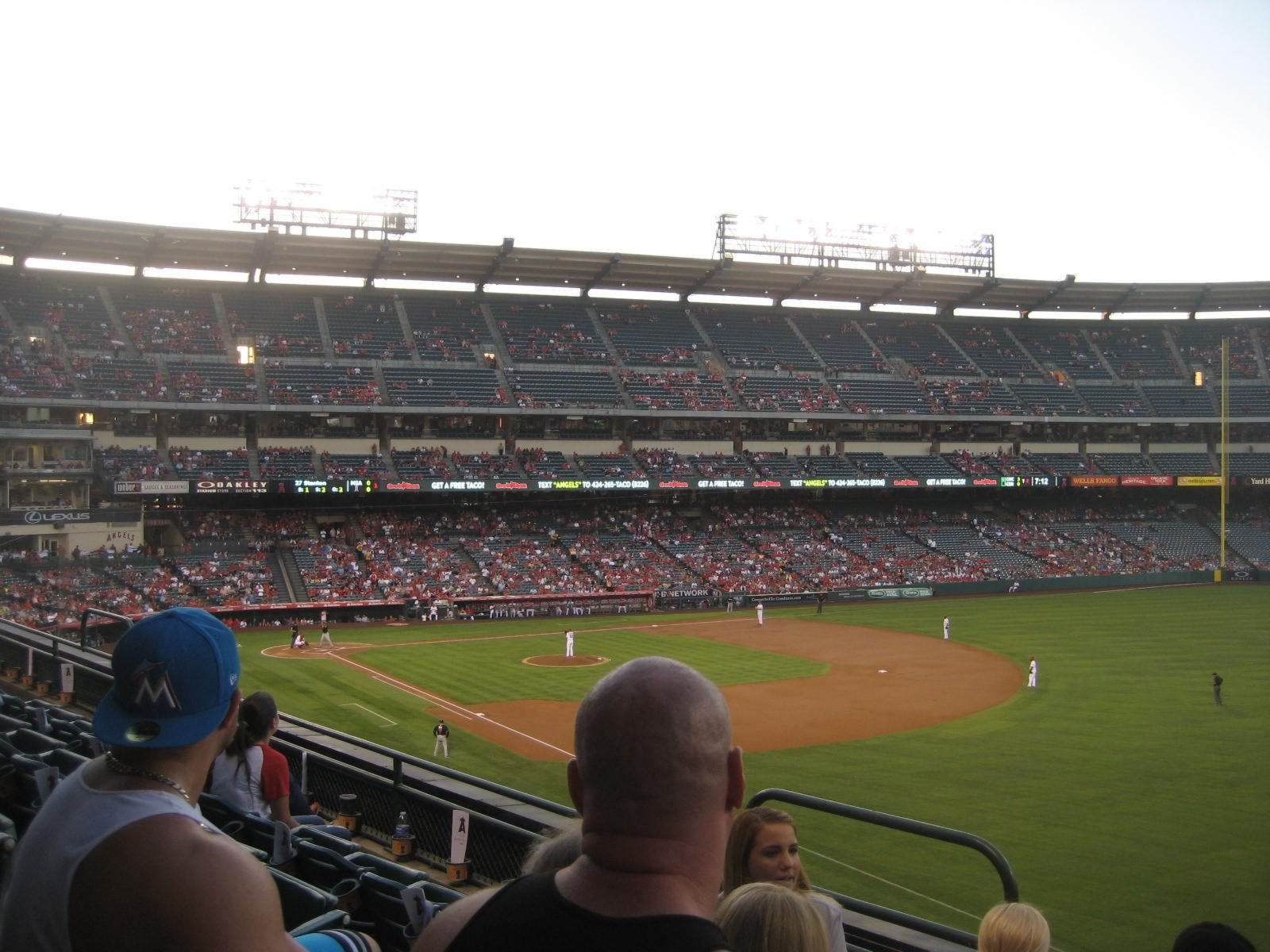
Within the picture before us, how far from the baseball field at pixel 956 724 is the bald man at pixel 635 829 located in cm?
1426


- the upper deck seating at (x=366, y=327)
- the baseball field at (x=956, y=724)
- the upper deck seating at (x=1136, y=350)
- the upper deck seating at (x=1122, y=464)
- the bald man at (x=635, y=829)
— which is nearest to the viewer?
the bald man at (x=635, y=829)

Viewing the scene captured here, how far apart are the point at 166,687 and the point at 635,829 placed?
153cm

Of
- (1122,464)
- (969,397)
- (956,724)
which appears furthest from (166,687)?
(1122,464)

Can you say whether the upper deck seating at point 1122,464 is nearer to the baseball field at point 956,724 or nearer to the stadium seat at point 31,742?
the baseball field at point 956,724

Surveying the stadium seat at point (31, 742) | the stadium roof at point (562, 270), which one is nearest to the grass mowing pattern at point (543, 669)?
the stadium seat at point (31, 742)

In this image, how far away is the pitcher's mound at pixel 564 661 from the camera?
38.5m

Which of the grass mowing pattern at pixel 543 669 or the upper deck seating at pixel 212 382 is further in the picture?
the upper deck seating at pixel 212 382

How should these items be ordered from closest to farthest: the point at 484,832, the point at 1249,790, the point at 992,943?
1. the point at 992,943
2. the point at 484,832
3. the point at 1249,790

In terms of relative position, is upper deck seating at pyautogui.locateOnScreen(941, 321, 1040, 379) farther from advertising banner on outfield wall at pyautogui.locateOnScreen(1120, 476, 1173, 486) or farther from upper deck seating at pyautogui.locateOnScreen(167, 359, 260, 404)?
upper deck seating at pyautogui.locateOnScreen(167, 359, 260, 404)

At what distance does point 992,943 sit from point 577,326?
68887 millimetres

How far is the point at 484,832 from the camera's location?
8312 mm

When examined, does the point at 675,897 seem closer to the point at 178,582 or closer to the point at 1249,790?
the point at 1249,790

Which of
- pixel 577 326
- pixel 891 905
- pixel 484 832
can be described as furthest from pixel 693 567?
pixel 484 832

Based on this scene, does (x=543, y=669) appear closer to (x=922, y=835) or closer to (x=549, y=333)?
(x=922, y=835)
